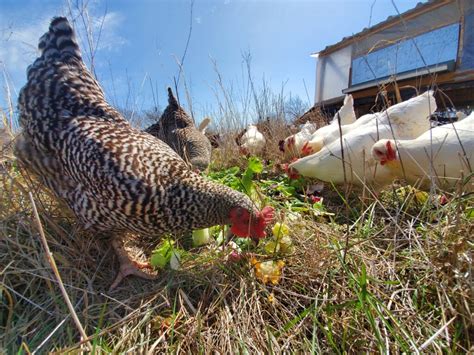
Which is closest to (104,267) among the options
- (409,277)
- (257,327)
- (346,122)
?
(257,327)

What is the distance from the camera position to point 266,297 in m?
1.21

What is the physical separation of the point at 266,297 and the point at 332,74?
353 inches

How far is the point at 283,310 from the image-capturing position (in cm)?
114

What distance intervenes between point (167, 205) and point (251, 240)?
496mm

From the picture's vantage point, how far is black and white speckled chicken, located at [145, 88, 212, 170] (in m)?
3.71

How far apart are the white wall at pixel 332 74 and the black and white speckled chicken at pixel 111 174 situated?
7817mm

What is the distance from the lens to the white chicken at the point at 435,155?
5.10 ft

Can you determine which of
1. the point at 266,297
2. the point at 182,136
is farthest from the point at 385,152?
the point at 182,136

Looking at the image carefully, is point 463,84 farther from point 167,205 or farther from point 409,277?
point 167,205

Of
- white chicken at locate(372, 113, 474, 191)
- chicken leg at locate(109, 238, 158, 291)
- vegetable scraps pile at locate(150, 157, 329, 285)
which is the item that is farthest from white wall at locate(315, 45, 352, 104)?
chicken leg at locate(109, 238, 158, 291)

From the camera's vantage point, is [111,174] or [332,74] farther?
[332,74]

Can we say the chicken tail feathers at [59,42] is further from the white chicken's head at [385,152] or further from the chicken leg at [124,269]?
the white chicken's head at [385,152]

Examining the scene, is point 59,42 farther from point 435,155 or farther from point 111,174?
point 435,155

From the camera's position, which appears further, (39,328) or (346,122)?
(346,122)
